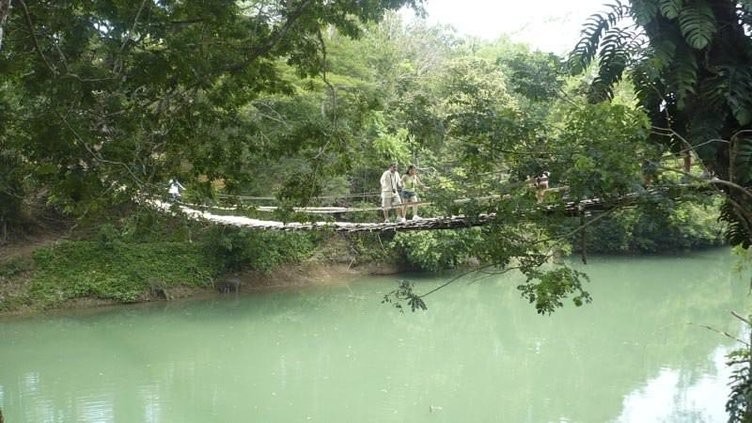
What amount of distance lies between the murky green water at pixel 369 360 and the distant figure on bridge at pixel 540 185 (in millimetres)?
2693

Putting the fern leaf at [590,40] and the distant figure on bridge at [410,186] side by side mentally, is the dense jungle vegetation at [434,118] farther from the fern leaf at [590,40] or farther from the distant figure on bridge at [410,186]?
the distant figure on bridge at [410,186]

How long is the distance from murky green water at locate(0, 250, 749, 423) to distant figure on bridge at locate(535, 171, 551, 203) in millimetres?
2693

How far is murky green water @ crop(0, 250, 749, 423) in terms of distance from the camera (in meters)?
5.34

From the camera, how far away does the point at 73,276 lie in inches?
352

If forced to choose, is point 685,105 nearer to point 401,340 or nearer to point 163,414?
point 163,414

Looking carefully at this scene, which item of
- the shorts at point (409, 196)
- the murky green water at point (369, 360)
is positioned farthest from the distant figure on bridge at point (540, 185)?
the shorts at point (409, 196)

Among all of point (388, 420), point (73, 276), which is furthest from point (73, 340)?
point (388, 420)

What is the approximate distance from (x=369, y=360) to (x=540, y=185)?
441cm

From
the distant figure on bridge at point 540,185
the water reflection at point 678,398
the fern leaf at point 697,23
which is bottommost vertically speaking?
the water reflection at point 678,398

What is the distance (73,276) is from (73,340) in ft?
5.27

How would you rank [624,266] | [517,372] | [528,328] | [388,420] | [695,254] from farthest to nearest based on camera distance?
[695,254], [624,266], [528,328], [517,372], [388,420]

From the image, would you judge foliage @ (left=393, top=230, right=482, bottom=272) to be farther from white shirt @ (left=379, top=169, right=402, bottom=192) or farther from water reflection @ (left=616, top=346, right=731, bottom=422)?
water reflection @ (left=616, top=346, right=731, bottom=422)

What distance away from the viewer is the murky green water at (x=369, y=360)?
17.5 feet

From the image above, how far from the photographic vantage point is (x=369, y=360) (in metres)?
6.87
